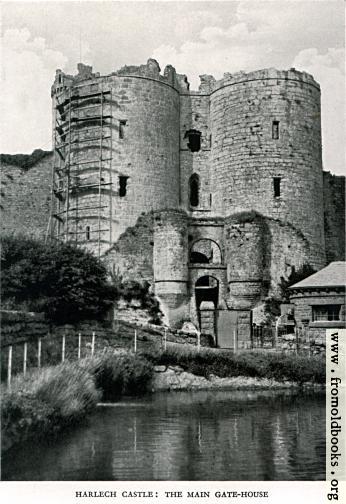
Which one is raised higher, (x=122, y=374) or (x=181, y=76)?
→ (x=181, y=76)

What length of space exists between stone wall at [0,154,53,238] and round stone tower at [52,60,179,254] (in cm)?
335

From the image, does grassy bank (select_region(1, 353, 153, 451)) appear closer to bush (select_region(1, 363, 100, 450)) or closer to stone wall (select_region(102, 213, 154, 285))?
bush (select_region(1, 363, 100, 450))

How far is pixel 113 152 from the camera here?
36406 mm

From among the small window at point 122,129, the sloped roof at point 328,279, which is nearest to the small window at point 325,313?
the sloped roof at point 328,279

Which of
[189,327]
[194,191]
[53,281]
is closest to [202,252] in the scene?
[194,191]

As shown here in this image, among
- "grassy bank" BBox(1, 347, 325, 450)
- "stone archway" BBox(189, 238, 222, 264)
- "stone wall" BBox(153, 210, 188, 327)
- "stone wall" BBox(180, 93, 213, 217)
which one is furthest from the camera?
"stone archway" BBox(189, 238, 222, 264)

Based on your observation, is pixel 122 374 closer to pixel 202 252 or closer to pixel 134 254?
pixel 134 254

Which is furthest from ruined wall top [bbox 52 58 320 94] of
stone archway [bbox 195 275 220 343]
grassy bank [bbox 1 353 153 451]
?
grassy bank [bbox 1 353 153 451]

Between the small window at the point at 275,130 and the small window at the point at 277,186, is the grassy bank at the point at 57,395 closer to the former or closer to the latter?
the small window at the point at 277,186

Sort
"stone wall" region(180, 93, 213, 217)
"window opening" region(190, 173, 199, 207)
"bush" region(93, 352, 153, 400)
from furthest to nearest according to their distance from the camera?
"window opening" region(190, 173, 199, 207) < "stone wall" region(180, 93, 213, 217) < "bush" region(93, 352, 153, 400)

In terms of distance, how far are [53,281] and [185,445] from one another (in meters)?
12.9

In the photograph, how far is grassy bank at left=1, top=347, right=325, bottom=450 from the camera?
45.4ft

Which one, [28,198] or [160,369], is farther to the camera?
[28,198]

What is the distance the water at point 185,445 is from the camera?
1251 cm
